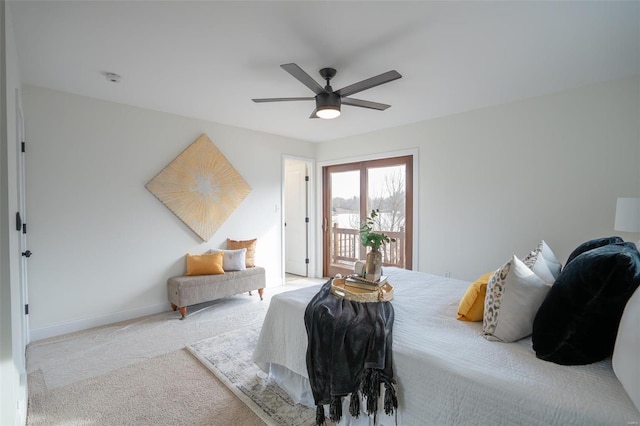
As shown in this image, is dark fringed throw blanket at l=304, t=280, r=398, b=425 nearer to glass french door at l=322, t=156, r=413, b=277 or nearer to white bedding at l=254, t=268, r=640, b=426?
white bedding at l=254, t=268, r=640, b=426

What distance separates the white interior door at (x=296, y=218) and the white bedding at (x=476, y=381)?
3.66 meters

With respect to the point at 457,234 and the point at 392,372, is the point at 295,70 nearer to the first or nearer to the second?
the point at 392,372

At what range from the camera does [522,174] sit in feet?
10.8

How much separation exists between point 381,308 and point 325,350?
1.33ft

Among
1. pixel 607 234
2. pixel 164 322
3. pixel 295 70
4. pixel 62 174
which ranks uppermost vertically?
pixel 295 70

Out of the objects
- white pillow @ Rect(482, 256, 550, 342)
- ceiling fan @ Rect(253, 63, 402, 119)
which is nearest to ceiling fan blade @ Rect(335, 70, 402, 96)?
ceiling fan @ Rect(253, 63, 402, 119)

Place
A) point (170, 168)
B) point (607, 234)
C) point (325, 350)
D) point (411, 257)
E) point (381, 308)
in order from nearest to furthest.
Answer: point (325, 350) → point (381, 308) → point (607, 234) → point (170, 168) → point (411, 257)

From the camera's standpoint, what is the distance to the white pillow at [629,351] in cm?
97

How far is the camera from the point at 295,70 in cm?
198

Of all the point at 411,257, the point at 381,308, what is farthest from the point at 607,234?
the point at 381,308

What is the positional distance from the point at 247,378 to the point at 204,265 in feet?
6.20

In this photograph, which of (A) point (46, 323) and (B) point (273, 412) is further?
(A) point (46, 323)

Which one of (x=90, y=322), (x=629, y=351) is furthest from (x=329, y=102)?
(x=90, y=322)

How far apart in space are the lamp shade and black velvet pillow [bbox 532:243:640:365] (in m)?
1.54
